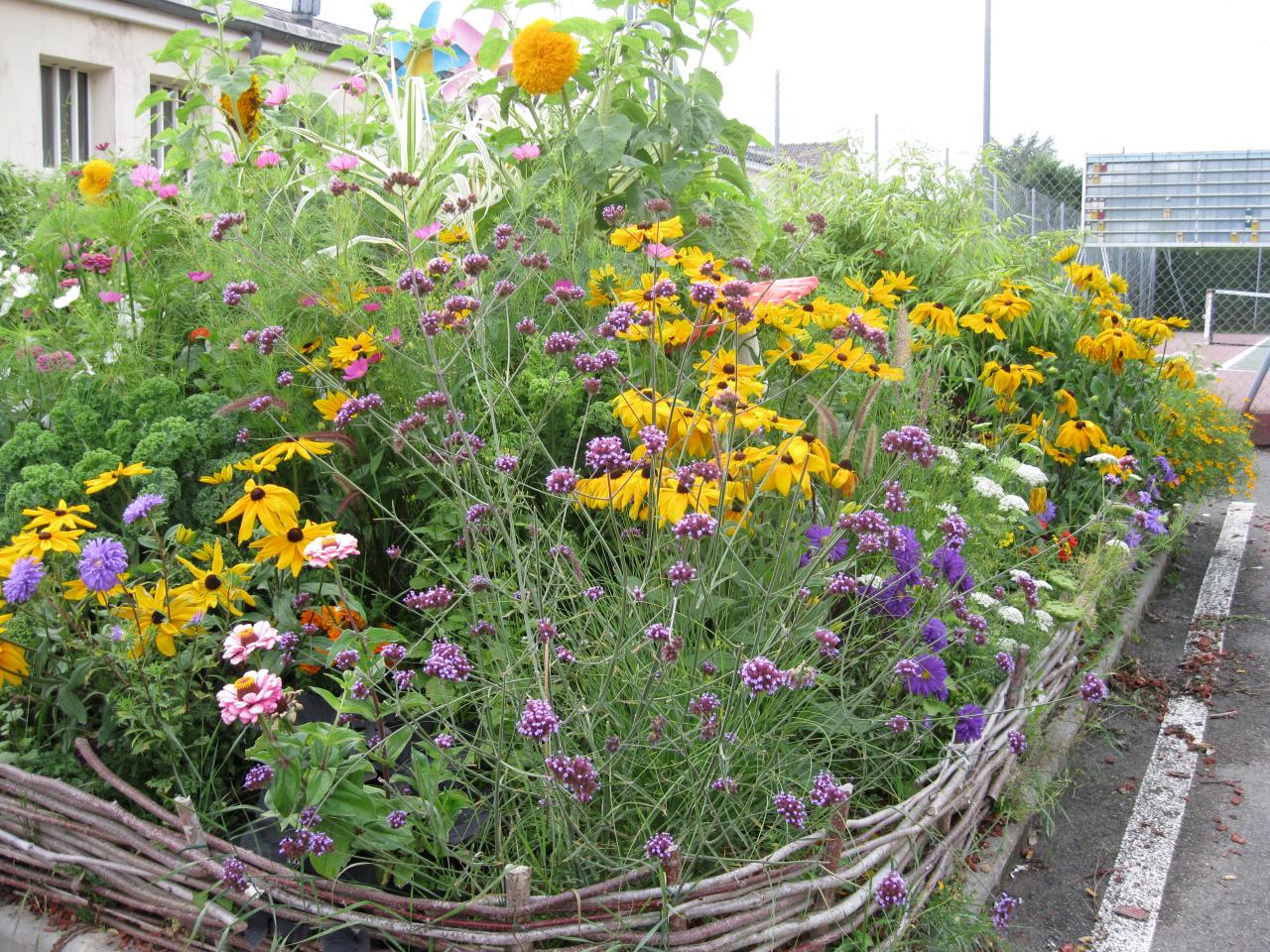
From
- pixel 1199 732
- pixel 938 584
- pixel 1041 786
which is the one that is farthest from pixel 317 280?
pixel 1199 732

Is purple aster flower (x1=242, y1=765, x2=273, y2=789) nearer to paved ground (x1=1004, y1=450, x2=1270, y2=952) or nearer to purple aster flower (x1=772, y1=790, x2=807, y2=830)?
purple aster flower (x1=772, y1=790, x2=807, y2=830)

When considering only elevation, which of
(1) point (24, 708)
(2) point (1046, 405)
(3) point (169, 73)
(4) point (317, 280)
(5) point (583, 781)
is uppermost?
(3) point (169, 73)

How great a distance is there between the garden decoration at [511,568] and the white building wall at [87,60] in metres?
9.93

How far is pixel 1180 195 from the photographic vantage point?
2161 centimetres

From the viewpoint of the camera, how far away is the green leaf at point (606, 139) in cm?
366

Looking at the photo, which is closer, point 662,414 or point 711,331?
point 662,414

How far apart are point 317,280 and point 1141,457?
3.64 metres

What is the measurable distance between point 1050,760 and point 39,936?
2.43 m

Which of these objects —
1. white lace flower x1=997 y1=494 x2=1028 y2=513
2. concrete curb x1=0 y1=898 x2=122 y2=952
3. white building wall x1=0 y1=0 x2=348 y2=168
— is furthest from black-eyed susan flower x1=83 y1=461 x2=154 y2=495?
white building wall x1=0 y1=0 x2=348 y2=168

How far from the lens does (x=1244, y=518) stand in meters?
6.20

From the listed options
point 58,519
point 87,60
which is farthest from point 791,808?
point 87,60

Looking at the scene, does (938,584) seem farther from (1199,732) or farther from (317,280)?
(317,280)

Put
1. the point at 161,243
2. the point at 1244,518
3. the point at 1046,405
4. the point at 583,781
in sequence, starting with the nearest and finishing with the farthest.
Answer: the point at 583,781
the point at 161,243
the point at 1046,405
the point at 1244,518

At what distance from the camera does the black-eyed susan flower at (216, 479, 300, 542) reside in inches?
79.5
